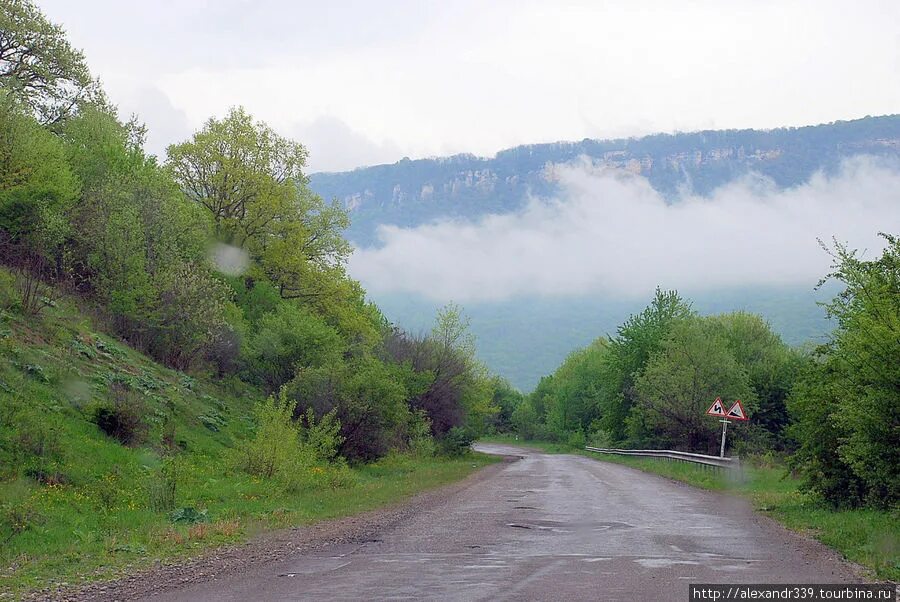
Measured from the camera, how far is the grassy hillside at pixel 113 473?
44.5ft

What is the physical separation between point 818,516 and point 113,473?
1547 centimetres

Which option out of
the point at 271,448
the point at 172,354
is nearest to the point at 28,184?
the point at 172,354

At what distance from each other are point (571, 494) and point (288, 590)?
1473 cm

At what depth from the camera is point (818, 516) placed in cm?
1748

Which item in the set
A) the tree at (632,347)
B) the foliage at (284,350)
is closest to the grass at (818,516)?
the foliage at (284,350)

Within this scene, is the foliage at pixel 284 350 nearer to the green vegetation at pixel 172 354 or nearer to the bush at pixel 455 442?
the green vegetation at pixel 172 354

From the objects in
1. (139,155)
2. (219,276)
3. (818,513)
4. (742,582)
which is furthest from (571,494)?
(139,155)

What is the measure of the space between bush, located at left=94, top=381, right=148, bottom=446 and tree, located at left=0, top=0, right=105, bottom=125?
65.4 feet

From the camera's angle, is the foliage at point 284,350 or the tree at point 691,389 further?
the tree at point 691,389

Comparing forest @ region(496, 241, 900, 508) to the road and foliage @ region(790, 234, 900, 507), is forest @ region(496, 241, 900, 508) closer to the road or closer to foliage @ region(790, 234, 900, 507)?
foliage @ region(790, 234, 900, 507)

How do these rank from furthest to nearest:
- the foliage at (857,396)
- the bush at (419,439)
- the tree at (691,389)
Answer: the tree at (691,389)
the bush at (419,439)
the foliage at (857,396)

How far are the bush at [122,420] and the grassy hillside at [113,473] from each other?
0.20ft

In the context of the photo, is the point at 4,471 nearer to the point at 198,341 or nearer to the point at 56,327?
the point at 56,327

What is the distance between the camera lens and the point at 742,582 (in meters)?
10.1
